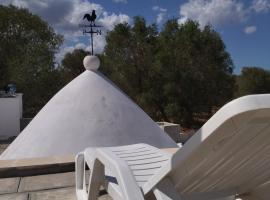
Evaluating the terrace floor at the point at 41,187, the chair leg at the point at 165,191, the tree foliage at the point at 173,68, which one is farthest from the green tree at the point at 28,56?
the chair leg at the point at 165,191

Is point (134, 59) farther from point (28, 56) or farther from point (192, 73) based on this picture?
Answer: point (28, 56)

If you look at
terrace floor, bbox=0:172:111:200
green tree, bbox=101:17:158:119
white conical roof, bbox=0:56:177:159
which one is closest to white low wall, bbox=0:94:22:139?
green tree, bbox=101:17:158:119

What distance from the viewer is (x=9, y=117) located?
1792cm

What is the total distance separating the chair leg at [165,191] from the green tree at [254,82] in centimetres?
2357

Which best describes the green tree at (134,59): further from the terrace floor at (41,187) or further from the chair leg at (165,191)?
the chair leg at (165,191)

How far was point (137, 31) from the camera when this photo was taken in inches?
835

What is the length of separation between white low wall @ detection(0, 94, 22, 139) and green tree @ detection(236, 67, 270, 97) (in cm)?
1500

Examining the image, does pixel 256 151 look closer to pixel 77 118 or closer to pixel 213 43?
pixel 77 118

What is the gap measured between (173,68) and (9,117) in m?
9.29

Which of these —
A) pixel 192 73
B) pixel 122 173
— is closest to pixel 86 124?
pixel 122 173

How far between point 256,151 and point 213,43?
19.3m

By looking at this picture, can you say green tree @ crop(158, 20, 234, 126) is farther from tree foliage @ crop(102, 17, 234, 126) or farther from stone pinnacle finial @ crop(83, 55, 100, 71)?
stone pinnacle finial @ crop(83, 55, 100, 71)

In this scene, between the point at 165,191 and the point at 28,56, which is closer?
the point at 165,191

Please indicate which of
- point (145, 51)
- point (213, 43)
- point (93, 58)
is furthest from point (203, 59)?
point (93, 58)
